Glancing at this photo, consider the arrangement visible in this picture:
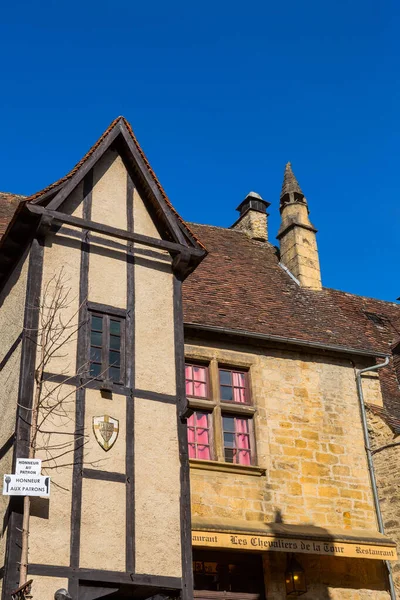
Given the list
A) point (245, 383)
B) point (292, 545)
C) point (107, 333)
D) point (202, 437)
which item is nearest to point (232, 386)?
point (245, 383)

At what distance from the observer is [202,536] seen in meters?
10.3

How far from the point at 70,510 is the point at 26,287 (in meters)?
2.72

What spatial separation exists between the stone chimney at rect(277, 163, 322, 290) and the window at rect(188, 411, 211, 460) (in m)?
4.53

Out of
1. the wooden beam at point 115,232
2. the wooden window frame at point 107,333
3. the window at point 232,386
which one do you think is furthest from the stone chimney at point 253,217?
the wooden window frame at point 107,333

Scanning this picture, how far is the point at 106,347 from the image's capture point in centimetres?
976

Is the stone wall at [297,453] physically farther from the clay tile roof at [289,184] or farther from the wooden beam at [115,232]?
the clay tile roof at [289,184]

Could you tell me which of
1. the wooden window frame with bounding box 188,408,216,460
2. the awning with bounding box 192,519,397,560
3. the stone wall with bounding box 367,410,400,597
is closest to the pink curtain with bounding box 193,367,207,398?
the wooden window frame with bounding box 188,408,216,460

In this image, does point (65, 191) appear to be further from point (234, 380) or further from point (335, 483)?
point (335, 483)

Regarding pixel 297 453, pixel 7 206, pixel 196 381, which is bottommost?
pixel 297 453

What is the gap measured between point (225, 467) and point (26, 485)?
14.2 ft

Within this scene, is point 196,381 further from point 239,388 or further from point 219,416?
point 239,388

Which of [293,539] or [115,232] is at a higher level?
[115,232]

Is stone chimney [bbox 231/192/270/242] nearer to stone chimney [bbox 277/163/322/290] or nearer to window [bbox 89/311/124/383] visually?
stone chimney [bbox 277/163/322/290]

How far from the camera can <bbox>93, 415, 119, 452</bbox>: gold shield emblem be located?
909 centimetres
